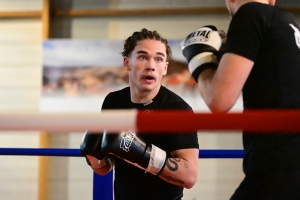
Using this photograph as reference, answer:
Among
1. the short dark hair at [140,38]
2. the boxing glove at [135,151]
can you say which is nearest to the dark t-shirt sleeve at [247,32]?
the boxing glove at [135,151]

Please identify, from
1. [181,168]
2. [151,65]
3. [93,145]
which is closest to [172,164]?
[181,168]

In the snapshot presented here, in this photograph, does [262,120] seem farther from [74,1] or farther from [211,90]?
[74,1]

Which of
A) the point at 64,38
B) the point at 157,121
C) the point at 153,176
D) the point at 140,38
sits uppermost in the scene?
the point at 64,38

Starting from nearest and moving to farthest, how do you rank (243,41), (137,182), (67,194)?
(243,41) < (137,182) < (67,194)

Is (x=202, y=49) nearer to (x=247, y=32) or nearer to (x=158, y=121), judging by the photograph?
(x=247, y=32)

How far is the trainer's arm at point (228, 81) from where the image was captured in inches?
38.7

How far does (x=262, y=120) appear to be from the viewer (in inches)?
29.2

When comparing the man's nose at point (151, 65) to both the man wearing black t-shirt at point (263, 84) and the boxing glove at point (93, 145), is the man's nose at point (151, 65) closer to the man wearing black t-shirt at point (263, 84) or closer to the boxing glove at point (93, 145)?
the boxing glove at point (93, 145)

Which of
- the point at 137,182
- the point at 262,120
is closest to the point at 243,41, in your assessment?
the point at 262,120

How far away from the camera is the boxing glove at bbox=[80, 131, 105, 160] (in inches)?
65.9

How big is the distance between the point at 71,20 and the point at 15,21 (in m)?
0.62

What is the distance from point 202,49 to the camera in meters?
1.13

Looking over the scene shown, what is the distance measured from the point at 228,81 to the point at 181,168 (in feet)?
2.15

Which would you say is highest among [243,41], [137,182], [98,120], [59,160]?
[243,41]
